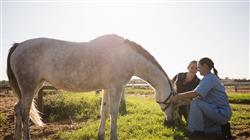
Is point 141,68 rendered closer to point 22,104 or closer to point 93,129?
point 93,129

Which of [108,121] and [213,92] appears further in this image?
[108,121]

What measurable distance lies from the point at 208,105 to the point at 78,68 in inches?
119

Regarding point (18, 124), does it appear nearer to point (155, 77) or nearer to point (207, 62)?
point (155, 77)

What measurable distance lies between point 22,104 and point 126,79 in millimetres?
2453

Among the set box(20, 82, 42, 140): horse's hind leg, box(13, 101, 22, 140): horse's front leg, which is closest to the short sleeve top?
box(20, 82, 42, 140): horse's hind leg

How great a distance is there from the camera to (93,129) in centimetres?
848

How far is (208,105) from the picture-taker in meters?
6.52

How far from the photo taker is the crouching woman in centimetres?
647

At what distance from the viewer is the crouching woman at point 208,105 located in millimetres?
6469

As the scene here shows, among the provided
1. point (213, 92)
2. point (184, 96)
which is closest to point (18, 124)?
point (184, 96)

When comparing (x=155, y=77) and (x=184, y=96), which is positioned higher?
(x=155, y=77)

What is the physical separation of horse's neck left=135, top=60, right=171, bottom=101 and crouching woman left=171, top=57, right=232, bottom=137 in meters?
0.73

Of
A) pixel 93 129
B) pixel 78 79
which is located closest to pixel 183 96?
pixel 78 79

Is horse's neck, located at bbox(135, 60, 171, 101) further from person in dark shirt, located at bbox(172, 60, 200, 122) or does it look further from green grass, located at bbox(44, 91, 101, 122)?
green grass, located at bbox(44, 91, 101, 122)
